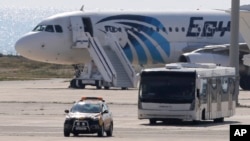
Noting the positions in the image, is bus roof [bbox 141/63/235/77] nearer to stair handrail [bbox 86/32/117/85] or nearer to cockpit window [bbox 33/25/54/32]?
stair handrail [bbox 86/32/117/85]

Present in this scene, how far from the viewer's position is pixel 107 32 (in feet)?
229

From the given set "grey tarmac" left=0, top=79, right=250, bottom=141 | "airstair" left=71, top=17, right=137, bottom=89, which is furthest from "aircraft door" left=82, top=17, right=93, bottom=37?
"grey tarmac" left=0, top=79, right=250, bottom=141

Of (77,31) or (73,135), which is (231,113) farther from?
(77,31)

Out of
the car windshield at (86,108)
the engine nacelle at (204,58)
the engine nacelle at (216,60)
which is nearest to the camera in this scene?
the car windshield at (86,108)

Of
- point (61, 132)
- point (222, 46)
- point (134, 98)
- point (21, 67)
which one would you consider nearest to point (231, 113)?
point (61, 132)

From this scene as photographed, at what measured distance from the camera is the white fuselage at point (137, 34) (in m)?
69.4

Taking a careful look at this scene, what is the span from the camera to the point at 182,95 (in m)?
41.8

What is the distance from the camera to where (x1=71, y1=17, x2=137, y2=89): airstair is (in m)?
69.1

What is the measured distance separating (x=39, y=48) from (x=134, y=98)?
1193 cm

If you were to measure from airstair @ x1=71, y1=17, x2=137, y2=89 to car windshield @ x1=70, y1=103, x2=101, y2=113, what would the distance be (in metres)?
32.9

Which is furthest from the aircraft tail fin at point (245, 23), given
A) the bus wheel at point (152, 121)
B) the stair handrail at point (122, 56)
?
the stair handrail at point (122, 56)

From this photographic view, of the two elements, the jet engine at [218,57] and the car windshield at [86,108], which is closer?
the car windshield at [86,108]

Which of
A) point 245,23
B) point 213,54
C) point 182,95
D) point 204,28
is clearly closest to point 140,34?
point 204,28

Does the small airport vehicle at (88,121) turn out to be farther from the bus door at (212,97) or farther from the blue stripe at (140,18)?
the blue stripe at (140,18)
